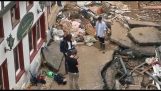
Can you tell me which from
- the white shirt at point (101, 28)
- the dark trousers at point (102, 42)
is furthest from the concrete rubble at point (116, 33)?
the white shirt at point (101, 28)

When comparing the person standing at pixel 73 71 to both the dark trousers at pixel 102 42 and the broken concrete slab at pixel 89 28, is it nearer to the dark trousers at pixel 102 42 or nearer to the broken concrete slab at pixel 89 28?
the dark trousers at pixel 102 42

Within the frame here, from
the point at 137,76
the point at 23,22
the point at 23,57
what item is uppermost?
the point at 23,22

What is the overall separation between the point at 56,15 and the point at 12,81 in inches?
348

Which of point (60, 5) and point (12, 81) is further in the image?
point (60, 5)

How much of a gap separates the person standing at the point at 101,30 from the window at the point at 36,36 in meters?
2.60

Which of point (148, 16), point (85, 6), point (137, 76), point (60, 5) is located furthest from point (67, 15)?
point (137, 76)

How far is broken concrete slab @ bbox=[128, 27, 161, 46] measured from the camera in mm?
26094

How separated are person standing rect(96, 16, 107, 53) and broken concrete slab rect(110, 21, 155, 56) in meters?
0.85

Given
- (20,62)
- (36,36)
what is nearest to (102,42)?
(36,36)

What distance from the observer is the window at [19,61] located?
21.2 m

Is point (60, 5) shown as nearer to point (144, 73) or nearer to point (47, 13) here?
point (47, 13)

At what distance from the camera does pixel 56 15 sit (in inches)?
1131

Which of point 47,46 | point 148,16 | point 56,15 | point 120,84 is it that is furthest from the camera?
point 148,16

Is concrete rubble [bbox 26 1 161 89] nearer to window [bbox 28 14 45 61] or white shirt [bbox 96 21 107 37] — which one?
window [bbox 28 14 45 61]
